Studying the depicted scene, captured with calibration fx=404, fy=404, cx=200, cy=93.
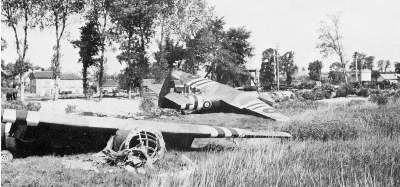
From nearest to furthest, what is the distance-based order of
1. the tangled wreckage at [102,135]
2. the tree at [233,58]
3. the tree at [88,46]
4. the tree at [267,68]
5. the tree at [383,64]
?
1. the tangled wreckage at [102,135]
2. the tree at [88,46]
3. the tree at [233,58]
4. the tree at [267,68]
5. the tree at [383,64]

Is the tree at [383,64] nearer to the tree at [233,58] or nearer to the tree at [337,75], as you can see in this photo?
the tree at [337,75]

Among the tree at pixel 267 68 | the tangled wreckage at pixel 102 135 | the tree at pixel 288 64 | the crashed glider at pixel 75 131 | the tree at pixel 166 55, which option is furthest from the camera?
the tree at pixel 288 64

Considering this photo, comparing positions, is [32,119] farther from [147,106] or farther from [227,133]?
[147,106]

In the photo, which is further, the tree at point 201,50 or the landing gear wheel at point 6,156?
the tree at point 201,50

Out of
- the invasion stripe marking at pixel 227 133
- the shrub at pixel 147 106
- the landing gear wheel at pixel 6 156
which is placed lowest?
the landing gear wheel at pixel 6 156

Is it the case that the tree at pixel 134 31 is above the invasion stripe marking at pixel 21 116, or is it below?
above

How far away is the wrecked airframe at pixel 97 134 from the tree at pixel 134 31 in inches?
1198

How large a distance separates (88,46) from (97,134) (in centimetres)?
3605

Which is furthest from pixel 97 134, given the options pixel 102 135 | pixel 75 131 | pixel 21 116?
pixel 21 116

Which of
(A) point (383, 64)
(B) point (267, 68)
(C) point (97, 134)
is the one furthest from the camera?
(A) point (383, 64)

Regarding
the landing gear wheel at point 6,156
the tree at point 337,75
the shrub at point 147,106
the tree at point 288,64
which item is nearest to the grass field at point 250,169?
the landing gear wheel at point 6,156

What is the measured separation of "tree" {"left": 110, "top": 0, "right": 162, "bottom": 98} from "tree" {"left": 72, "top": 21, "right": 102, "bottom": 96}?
3.57 metres

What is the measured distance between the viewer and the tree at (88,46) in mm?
45438

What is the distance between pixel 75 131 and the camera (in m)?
11.6
